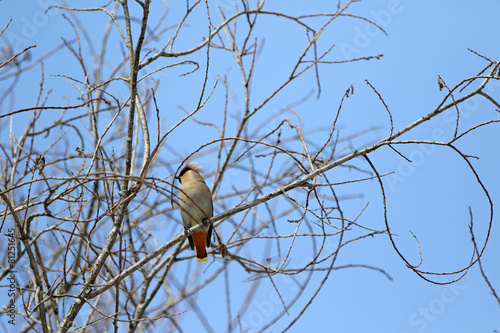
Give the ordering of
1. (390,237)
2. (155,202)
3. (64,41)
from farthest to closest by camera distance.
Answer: (155,202) < (64,41) < (390,237)

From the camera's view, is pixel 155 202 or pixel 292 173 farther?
pixel 155 202

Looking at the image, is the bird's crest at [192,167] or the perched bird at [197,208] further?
the bird's crest at [192,167]

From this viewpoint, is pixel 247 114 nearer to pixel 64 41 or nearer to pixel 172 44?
pixel 172 44

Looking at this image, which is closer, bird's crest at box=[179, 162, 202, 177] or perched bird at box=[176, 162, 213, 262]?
perched bird at box=[176, 162, 213, 262]

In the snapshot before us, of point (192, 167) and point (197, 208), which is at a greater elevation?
point (192, 167)

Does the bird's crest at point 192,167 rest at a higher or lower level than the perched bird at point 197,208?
higher

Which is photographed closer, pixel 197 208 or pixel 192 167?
pixel 197 208

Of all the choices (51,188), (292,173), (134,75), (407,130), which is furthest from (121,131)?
(407,130)

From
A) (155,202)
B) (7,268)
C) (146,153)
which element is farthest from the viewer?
(155,202)

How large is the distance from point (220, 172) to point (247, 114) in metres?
0.50

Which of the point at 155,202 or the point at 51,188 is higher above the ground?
the point at 155,202

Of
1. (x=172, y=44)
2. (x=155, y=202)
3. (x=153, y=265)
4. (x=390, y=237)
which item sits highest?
(x=155, y=202)

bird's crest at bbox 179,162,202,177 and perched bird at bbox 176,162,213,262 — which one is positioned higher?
bird's crest at bbox 179,162,202,177

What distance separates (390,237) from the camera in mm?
2508
